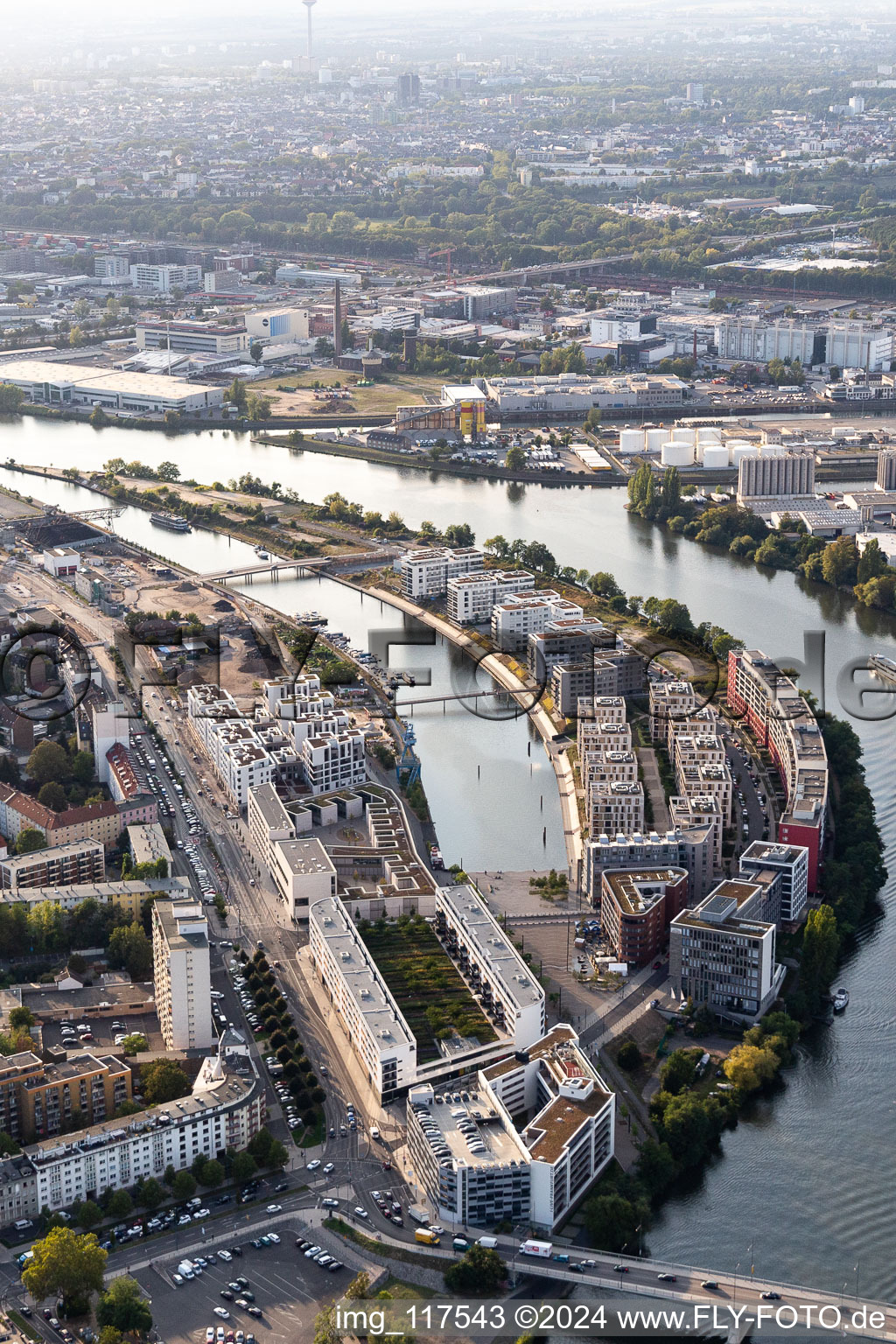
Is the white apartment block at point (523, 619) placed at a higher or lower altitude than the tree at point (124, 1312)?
higher

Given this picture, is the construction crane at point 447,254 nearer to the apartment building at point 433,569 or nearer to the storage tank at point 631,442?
the storage tank at point 631,442

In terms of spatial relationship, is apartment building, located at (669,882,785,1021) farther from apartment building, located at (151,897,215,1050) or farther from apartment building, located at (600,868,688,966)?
apartment building, located at (151,897,215,1050)

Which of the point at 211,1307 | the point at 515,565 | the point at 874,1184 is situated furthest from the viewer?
the point at 515,565

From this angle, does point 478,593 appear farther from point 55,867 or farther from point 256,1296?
point 256,1296

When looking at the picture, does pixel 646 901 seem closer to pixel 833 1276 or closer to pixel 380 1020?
pixel 380 1020

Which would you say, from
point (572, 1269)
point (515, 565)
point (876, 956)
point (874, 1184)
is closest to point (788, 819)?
point (876, 956)

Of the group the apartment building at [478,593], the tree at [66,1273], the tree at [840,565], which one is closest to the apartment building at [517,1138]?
the tree at [66,1273]

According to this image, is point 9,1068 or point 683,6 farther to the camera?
point 683,6
